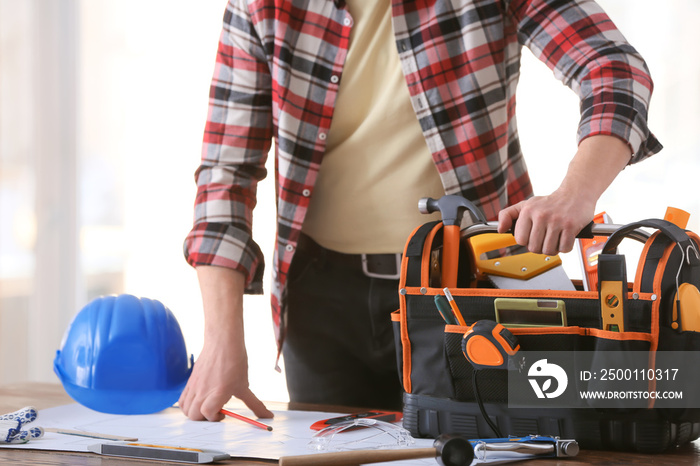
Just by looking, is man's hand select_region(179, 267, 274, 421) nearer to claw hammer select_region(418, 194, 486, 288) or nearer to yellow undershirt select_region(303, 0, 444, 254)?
yellow undershirt select_region(303, 0, 444, 254)

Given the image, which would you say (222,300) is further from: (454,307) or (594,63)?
(594,63)

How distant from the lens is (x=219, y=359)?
0.96m

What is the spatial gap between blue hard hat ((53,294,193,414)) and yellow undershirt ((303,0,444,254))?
0.32 metres

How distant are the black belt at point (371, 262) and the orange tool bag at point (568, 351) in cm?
28

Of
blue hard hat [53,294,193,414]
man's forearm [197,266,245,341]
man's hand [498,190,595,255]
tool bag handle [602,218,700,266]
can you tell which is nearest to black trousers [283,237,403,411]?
man's forearm [197,266,245,341]

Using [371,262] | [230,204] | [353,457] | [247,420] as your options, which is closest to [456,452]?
[353,457]

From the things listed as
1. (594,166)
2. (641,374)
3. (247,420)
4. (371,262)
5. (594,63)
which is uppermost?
(594,63)

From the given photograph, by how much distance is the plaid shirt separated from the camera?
39.7 inches

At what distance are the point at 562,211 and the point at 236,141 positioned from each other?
0.58 meters

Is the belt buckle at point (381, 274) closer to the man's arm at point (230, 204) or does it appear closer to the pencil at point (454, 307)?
the man's arm at point (230, 204)

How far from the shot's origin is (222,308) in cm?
100

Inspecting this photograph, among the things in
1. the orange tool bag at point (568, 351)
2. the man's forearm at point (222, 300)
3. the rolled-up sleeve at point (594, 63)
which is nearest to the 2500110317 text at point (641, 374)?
the orange tool bag at point (568, 351)

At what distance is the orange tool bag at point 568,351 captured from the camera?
0.66 meters

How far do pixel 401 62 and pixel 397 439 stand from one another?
0.56 meters
